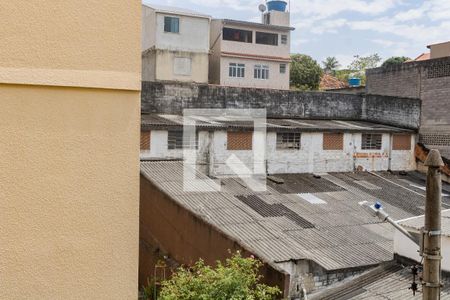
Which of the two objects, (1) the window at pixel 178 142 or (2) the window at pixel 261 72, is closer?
(1) the window at pixel 178 142

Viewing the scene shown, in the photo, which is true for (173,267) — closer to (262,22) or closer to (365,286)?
(365,286)

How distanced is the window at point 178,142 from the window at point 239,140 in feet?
4.27

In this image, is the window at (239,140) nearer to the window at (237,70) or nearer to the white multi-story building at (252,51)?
the white multi-story building at (252,51)

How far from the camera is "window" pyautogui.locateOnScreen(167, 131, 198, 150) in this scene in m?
14.7

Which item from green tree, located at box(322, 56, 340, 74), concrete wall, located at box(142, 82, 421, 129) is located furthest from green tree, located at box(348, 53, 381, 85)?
concrete wall, located at box(142, 82, 421, 129)

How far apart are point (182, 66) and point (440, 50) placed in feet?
46.7

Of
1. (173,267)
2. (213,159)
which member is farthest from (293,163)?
(173,267)

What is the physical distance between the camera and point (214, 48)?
2784cm

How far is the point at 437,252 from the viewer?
14.9 feet

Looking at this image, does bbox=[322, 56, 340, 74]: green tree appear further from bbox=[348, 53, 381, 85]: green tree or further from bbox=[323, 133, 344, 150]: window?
bbox=[323, 133, 344, 150]: window

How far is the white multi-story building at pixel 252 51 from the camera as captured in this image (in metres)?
27.4

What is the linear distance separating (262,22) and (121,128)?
27909 millimetres

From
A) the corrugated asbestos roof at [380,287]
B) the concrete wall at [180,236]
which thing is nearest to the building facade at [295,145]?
the concrete wall at [180,236]

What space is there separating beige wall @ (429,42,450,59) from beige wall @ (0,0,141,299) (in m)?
23.4
